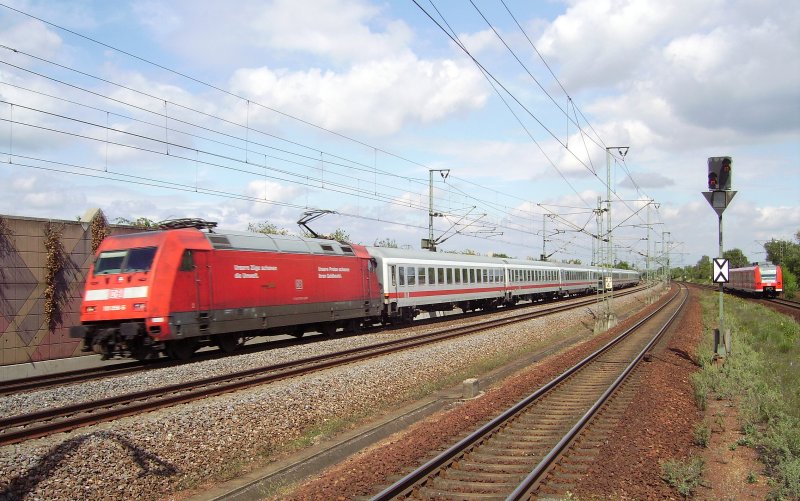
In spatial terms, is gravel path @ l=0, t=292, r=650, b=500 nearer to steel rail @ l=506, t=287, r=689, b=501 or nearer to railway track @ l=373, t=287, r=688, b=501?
railway track @ l=373, t=287, r=688, b=501

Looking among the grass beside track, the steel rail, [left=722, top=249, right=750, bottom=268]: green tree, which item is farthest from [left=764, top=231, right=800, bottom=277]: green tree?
the steel rail

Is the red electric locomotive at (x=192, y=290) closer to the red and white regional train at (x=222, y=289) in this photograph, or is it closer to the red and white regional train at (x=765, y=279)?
the red and white regional train at (x=222, y=289)

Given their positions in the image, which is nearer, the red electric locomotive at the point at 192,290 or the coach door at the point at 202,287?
the red electric locomotive at the point at 192,290

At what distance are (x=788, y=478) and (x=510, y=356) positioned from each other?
1182 cm

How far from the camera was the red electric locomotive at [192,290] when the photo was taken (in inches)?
596

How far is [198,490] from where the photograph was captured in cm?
758

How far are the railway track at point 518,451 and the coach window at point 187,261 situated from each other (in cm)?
941

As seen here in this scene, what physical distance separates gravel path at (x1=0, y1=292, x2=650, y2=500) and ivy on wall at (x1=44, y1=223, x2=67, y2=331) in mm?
7021

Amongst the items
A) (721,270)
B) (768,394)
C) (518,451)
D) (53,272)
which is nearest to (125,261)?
(53,272)

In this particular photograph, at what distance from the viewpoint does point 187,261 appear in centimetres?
1590

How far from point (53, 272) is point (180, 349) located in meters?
6.06

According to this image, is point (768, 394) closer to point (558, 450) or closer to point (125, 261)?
point (558, 450)

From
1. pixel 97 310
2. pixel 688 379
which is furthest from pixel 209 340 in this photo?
pixel 688 379

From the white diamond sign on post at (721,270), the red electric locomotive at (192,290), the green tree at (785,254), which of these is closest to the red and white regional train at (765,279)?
the green tree at (785,254)
